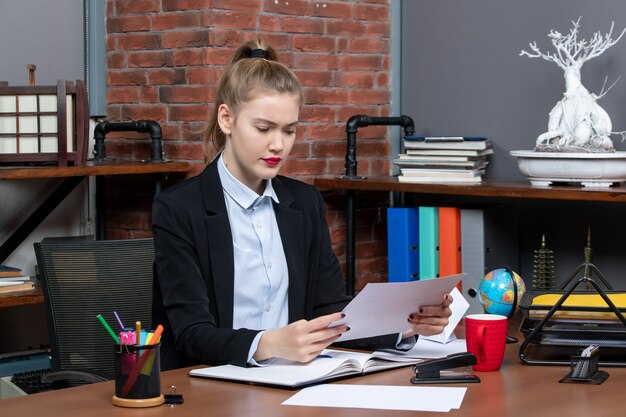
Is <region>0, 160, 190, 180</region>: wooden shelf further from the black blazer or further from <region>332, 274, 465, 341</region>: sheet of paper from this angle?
<region>332, 274, 465, 341</region>: sheet of paper

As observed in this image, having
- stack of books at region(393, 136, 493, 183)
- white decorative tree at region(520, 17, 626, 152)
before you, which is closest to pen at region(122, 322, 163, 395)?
white decorative tree at region(520, 17, 626, 152)

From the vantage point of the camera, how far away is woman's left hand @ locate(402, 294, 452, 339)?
6.69ft

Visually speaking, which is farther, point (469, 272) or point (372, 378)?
point (469, 272)

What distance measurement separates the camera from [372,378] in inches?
72.4

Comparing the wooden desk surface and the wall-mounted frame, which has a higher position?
the wall-mounted frame

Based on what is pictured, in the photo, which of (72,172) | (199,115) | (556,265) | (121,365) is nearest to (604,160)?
(556,265)

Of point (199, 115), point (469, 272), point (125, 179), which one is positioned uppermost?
point (199, 115)

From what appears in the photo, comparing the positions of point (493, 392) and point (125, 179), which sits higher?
point (125, 179)

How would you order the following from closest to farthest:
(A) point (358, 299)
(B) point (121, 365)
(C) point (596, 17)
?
(B) point (121, 365) → (A) point (358, 299) → (C) point (596, 17)

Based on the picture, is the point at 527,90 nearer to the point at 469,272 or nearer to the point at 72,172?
the point at 469,272

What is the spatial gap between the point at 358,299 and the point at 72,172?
1641 millimetres

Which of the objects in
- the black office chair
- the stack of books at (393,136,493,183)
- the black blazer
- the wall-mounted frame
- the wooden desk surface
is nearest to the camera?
the wooden desk surface

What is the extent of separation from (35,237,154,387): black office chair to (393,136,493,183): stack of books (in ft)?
4.11

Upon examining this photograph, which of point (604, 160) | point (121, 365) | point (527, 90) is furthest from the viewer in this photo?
point (527, 90)
